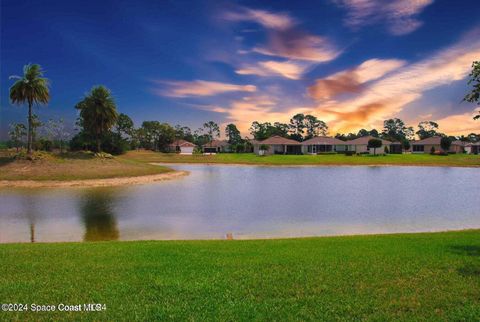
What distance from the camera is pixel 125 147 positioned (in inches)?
4028

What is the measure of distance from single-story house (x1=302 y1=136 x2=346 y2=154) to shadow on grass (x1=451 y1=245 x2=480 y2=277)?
10243 cm

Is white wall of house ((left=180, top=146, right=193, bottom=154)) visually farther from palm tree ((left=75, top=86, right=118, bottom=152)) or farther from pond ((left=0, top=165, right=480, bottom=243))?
pond ((left=0, top=165, right=480, bottom=243))

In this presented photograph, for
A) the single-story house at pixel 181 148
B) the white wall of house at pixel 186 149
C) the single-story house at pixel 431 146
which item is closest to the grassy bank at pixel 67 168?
the single-story house at pixel 181 148

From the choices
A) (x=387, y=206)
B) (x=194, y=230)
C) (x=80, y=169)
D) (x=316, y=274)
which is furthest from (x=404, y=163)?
(x=316, y=274)

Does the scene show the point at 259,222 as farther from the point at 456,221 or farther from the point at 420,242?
the point at 456,221

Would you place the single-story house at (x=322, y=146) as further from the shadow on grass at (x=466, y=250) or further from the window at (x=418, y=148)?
the shadow on grass at (x=466, y=250)

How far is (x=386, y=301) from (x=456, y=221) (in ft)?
50.5

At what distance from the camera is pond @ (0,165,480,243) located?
17188 millimetres

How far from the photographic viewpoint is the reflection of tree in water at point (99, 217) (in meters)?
16.6

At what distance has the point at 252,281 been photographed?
7934mm

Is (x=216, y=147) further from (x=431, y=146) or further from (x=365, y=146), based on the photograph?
(x=431, y=146)

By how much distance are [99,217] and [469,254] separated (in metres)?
18.7

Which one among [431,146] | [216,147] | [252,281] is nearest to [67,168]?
[252,281]

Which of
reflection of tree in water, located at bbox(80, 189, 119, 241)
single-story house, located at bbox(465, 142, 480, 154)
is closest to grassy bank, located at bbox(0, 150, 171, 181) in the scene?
reflection of tree in water, located at bbox(80, 189, 119, 241)
